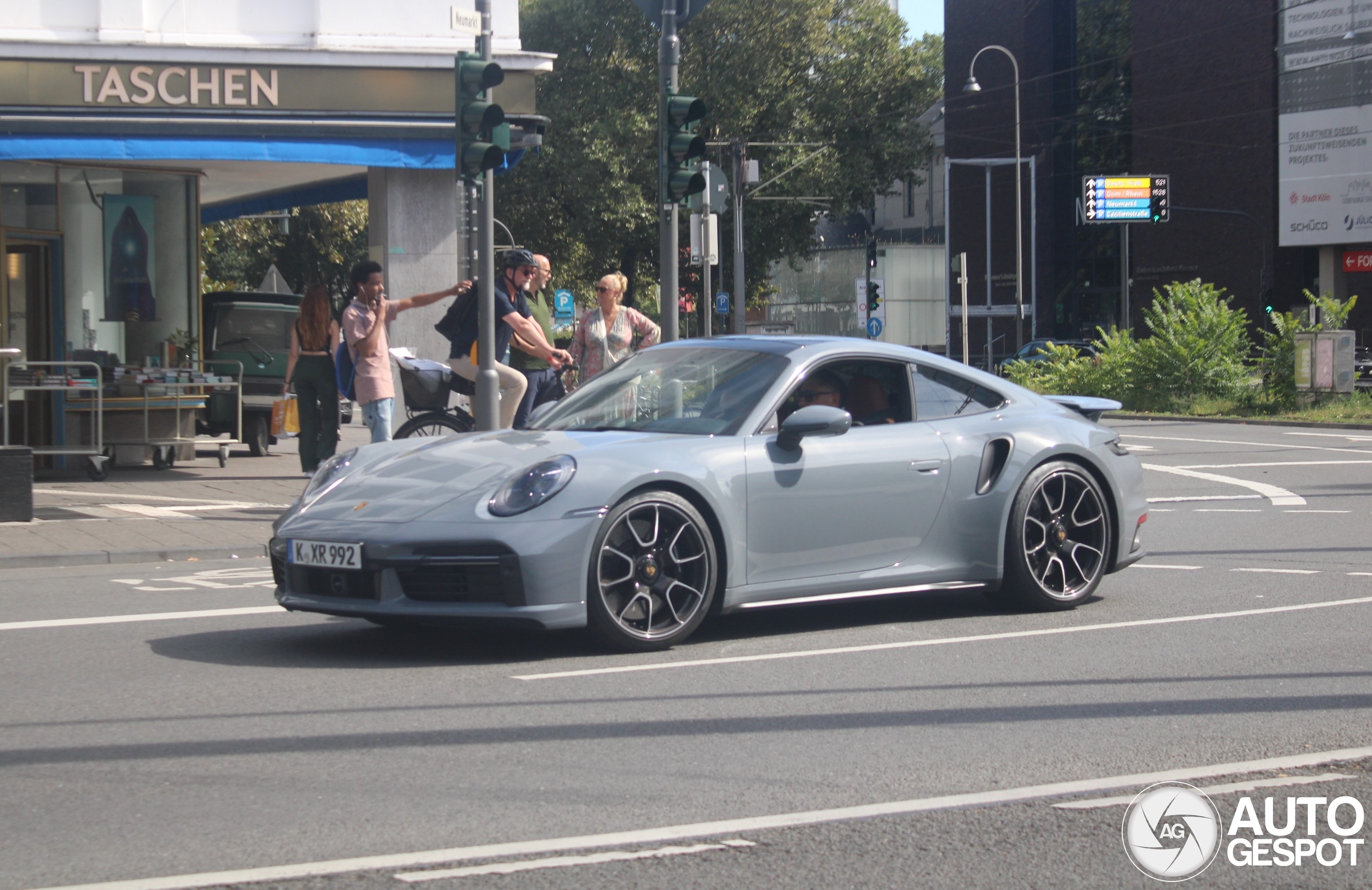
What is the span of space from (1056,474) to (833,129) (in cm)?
4238

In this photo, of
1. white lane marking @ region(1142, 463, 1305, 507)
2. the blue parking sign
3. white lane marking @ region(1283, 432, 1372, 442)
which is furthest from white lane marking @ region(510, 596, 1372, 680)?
the blue parking sign

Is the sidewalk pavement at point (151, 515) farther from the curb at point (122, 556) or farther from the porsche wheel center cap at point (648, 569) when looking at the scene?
the porsche wheel center cap at point (648, 569)

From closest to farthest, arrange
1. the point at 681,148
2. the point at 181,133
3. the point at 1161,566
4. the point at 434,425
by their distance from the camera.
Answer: the point at 1161,566
the point at 434,425
the point at 681,148
the point at 181,133

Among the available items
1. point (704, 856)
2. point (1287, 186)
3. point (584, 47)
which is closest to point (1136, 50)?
point (1287, 186)

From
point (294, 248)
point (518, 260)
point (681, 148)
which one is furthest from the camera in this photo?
point (294, 248)

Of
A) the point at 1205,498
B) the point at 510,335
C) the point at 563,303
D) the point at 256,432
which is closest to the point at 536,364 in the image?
the point at 510,335

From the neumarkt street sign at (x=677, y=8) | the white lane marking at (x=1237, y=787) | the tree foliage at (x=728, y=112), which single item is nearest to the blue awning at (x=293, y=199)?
the neumarkt street sign at (x=677, y=8)

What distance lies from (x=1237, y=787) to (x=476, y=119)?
888 cm

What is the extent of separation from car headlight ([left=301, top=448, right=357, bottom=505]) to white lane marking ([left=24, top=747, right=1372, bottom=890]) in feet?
10.2

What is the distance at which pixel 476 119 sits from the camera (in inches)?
475

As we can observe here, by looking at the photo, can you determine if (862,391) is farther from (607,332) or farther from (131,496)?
(131,496)

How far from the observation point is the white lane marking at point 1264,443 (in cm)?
1936

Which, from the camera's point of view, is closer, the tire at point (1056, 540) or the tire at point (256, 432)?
the tire at point (1056, 540)

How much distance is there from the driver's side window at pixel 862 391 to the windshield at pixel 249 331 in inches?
540
